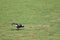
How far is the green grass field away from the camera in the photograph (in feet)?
41.5

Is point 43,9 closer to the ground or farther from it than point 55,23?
farther from it

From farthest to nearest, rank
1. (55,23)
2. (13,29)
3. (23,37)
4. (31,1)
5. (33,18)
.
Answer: (31,1) < (33,18) < (55,23) < (13,29) < (23,37)

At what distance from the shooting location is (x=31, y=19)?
15484 mm

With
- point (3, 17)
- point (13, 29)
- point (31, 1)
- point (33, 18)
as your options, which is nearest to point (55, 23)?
point (33, 18)

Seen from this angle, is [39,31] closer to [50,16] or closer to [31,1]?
[50,16]

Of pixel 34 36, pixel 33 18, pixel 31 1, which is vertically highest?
pixel 31 1

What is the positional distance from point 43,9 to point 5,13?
2953mm

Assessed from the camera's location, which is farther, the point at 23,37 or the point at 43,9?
the point at 43,9

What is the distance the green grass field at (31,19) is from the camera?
12648 mm

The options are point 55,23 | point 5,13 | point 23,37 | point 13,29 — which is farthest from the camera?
point 5,13

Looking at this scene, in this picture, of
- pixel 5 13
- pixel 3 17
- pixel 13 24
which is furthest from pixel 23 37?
pixel 5 13

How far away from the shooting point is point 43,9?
1855 cm

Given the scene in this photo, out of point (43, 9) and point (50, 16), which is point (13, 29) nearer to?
point (50, 16)

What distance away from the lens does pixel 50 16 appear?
16.3 metres
